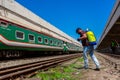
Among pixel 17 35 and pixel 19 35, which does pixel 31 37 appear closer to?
pixel 19 35

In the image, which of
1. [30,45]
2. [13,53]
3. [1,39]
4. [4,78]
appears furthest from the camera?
[30,45]

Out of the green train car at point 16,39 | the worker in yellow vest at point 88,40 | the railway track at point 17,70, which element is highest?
the green train car at point 16,39

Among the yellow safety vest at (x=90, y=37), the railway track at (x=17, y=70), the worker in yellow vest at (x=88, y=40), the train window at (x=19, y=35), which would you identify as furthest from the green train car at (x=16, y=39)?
the yellow safety vest at (x=90, y=37)

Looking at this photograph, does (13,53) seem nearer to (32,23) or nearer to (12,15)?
(12,15)

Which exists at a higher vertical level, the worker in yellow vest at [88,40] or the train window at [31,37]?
the train window at [31,37]

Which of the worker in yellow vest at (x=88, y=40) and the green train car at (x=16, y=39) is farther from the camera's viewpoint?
the green train car at (x=16, y=39)

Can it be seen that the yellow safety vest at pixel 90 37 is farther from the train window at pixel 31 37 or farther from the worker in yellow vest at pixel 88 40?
the train window at pixel 31 37

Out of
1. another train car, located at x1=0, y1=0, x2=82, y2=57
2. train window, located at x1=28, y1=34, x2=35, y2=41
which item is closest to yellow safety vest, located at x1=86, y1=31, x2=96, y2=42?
another train car, located at x1=0, y1=0, x2=82, y2=57

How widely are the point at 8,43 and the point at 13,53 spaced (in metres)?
1.95

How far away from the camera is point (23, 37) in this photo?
17.3 metres

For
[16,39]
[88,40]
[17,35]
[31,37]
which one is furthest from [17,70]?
[31,37]

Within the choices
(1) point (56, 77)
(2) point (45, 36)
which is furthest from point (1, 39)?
(2) point (45, 36)

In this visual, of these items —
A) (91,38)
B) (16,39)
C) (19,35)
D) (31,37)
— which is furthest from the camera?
(31,37)

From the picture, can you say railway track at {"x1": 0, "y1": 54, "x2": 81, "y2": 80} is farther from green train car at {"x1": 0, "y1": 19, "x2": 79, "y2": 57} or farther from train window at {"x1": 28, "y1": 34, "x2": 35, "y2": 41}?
train window at {"x1": 28, "y1": 34, "x2": 35, "y2": 41}
